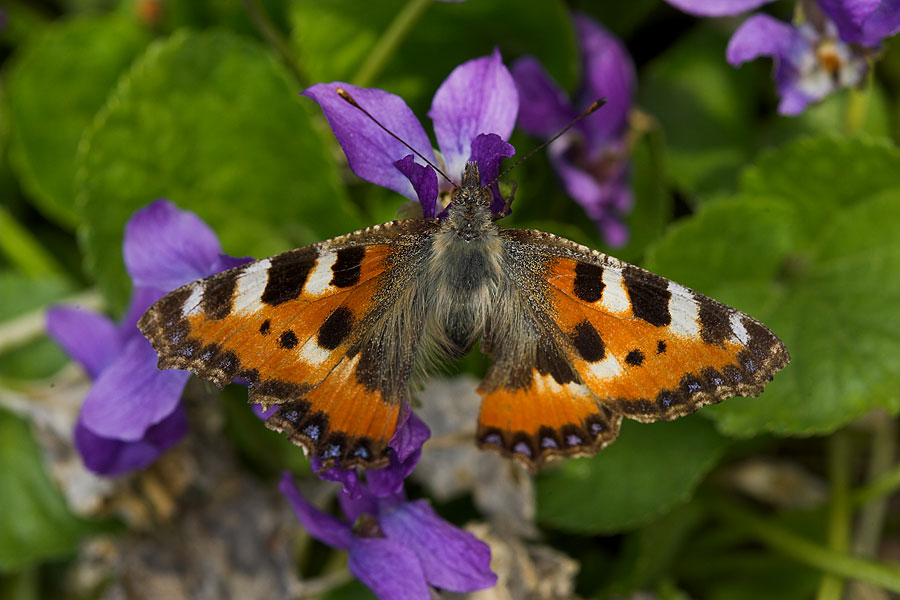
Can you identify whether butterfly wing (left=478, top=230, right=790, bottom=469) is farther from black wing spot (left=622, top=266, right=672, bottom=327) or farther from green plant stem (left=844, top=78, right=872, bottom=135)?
green plant stem (left=844, top=78, right=872, bottom=135)

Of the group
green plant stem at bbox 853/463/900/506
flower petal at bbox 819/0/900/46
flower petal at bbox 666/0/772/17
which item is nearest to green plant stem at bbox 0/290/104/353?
flower petal at bbox 666/0/772/17

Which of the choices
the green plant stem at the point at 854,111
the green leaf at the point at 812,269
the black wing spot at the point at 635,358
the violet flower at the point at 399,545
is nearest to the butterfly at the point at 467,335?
the black wing spot at the point at 635,358

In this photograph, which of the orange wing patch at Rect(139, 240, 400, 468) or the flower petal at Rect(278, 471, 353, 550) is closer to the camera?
the orange wing patch at Rect(139, 240, 400, 468)

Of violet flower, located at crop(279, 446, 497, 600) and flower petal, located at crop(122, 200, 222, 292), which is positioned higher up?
flower petal, located at crop(122, 200, 222, 292)

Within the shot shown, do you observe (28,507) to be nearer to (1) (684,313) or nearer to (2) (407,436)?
(2) (407,436)

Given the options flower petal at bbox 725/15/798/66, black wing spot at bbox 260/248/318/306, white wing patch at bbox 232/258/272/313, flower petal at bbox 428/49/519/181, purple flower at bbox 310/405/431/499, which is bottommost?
purple flower at bbox 310/405/431/499

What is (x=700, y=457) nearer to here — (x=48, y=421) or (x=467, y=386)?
(x=467, y=386)

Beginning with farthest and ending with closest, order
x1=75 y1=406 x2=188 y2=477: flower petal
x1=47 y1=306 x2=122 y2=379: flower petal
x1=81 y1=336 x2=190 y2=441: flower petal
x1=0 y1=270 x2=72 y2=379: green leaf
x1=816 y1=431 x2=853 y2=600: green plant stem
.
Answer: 1. x1=0 y1=270 x2=72 y2=379: green leaf
2. x1=816 y1=431 x2=853 y2=600: green plant stem
3. x1=47 y1=306 x2=122 y2=379: flower petal
4. x1=75 y1=406 x2=188 y2=477: flower petal
5. x1=81 y1=336 x2=190 y2=441: flower petal
